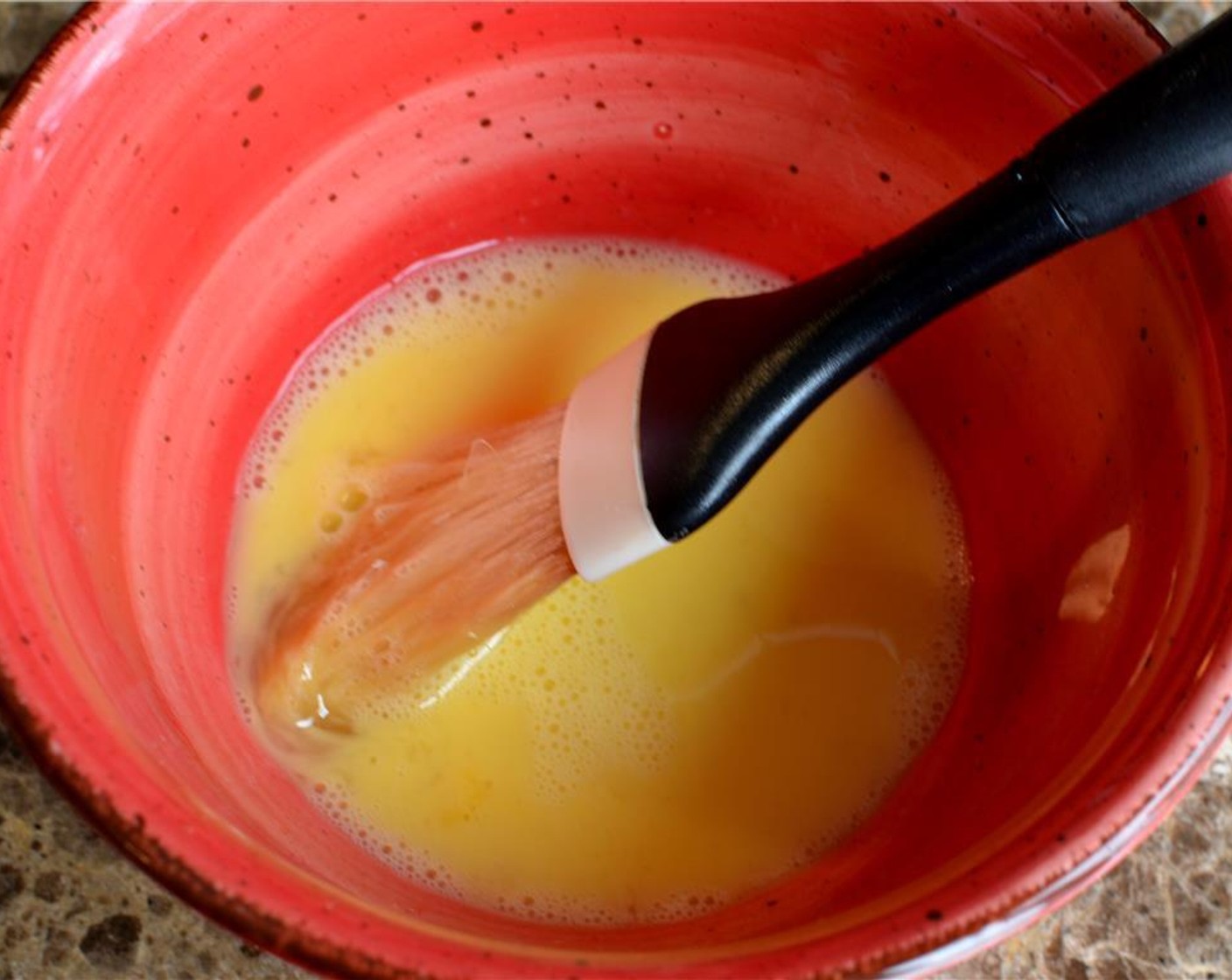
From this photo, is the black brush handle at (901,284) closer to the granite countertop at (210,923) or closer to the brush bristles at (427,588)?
the brush bristles at (427,588)

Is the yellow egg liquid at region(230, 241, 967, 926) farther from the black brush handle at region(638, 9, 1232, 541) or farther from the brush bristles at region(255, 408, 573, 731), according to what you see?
the black brush handle at region(638, 9, 1232, 541)

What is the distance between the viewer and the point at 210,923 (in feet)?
2.30

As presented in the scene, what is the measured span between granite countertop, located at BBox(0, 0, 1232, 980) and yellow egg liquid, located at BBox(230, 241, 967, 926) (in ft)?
0.36

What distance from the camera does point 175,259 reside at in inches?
29.2

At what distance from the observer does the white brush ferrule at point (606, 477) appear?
69cm

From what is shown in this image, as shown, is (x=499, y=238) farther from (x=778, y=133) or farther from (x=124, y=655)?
(x=124, y=655)

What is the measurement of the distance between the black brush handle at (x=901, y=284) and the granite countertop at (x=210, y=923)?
316mm

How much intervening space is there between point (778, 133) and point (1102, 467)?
292mm

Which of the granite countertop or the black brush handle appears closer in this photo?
the black brush handle

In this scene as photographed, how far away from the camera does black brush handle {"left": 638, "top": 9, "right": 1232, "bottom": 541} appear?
0.58m

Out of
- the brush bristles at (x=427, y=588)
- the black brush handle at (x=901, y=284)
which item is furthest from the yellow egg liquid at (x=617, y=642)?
the black brush handle at (x=901, y=284)

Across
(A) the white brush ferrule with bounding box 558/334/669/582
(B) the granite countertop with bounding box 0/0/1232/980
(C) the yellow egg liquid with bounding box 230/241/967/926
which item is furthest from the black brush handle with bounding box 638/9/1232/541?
(B) the granite countertop with bounding box 0/0/1232/980

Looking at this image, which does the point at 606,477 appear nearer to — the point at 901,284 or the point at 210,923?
the point at 901,284

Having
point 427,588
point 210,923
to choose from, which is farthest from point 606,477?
point 210,923
